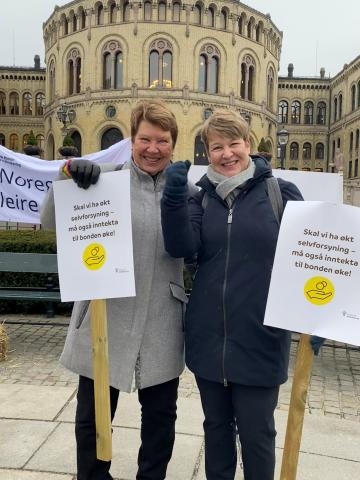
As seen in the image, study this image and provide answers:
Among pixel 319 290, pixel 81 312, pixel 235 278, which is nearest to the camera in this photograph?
pixel 319 290

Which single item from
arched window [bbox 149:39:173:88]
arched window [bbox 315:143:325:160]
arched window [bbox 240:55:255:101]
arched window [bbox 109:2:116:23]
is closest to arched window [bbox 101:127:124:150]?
arched window [bbox 149:39:173:88]

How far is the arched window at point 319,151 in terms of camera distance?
54562mm

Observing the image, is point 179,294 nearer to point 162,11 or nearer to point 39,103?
point 162,11

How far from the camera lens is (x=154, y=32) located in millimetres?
37594

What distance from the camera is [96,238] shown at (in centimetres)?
240

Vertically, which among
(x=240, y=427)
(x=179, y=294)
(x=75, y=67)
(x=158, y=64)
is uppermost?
(x=75, y=67)

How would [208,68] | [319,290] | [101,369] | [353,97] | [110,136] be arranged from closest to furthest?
[319,290]
[101,369]
[208,68]
[110,136]
[353,97]

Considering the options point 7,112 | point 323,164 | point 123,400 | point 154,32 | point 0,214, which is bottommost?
point 123,400

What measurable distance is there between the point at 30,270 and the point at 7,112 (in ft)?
167

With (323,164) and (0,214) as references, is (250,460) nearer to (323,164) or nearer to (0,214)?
(0,214)

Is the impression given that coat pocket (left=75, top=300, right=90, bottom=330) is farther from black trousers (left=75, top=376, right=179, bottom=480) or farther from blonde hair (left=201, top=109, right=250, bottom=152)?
blonde hair (left=201, top=109, right=250, bottom=152)

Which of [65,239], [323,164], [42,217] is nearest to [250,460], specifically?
[65,239]

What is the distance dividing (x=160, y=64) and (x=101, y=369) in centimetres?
3858

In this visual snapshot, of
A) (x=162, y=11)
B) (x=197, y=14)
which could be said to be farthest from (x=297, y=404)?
(x=197, y=14)
